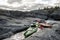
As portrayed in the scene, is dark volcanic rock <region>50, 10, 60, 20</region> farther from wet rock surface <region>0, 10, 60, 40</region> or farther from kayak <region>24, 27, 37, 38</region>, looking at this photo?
kayak <region>24, 27, 37, 38</region>

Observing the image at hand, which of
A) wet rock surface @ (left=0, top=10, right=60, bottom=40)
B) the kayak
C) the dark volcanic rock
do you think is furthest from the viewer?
the dark volcanic rock

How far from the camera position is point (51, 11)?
4367mm

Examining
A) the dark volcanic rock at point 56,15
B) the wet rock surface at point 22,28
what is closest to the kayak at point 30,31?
the wet rock surface at point 22,28

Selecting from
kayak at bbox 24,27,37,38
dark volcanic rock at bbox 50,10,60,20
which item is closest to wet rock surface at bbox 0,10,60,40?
dark volcanic rock at bbox 50,10,60,20

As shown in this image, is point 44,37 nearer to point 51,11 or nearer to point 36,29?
point 36,29

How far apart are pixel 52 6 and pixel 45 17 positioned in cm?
96

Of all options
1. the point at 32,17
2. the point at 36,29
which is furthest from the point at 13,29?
the point at 32,17

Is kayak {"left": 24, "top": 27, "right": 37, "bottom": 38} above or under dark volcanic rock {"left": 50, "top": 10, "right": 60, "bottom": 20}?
above

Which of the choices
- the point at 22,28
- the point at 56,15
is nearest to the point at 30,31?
the point at 22,28

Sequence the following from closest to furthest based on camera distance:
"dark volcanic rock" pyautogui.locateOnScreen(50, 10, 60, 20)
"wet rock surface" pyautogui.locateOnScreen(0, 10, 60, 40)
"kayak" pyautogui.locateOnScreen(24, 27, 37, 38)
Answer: "wet rock surface" pyautogui.locateOnScreen(0, 10, 60, 40) < "kayak" pyautogui.locateOnScreen(24, 27, 37, 38) < "dark volcanic rock" pyautogui.locateOnScreen(50, 10, 60, 20)

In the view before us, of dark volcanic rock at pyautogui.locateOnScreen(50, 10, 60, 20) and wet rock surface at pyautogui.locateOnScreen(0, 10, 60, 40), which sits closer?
wet rock surface at pyautogui.locateOnScreen(0, 10, 60, 40)

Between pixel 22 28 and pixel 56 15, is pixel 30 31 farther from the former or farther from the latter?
pixel 56 15

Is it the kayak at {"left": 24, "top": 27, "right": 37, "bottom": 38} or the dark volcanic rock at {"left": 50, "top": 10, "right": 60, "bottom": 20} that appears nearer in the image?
the kayak at {"left": 24, "top": 27, "right": 37, "bottom": 38}

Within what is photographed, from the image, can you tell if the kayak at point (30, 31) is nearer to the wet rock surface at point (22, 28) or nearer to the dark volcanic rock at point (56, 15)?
the wet rock surface at point (22, 28)
